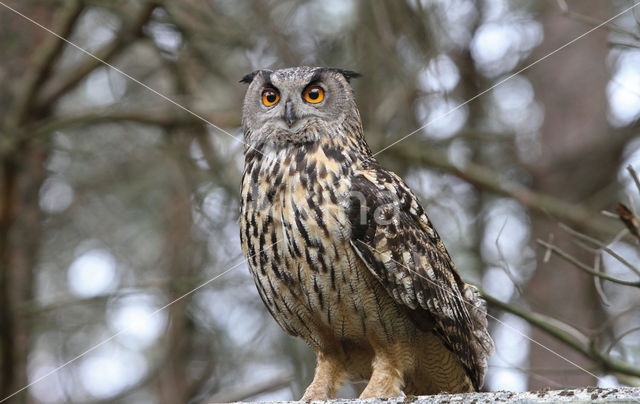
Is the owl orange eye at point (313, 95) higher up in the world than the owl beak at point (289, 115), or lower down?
higher up

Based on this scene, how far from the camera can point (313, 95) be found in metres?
3.76

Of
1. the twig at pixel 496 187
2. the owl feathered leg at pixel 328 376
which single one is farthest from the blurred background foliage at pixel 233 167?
the owl feathered leg at pixel 328 376

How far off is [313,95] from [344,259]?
3.37 feet

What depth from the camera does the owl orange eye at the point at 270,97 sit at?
3.78m

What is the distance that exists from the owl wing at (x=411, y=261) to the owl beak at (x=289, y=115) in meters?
0.43

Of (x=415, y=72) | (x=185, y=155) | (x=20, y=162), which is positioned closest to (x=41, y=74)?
(x=20, y=162)

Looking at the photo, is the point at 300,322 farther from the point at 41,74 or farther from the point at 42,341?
the point at 42,341

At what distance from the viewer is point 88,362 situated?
7965mm

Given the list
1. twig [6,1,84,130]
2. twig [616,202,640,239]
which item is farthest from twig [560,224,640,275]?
twig [6,1,84,130]

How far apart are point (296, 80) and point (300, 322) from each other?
1.22 metres

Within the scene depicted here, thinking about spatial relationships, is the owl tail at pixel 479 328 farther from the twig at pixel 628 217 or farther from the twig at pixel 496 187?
the twig at pixel 496 187

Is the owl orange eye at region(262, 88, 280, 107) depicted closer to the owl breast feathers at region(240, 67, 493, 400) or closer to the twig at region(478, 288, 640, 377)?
the owl breast feathers at region(240, 67, 493, 400)

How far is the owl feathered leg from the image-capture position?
3.40 metres

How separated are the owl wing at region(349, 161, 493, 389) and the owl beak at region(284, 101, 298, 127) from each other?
1.42 ft
